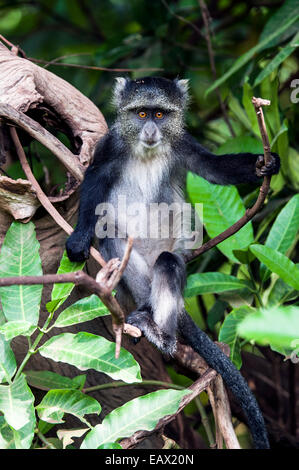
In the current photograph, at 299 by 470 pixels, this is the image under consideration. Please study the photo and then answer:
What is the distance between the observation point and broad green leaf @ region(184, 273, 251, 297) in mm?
4531

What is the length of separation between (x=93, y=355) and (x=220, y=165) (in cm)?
214

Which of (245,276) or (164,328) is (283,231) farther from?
(164,328)

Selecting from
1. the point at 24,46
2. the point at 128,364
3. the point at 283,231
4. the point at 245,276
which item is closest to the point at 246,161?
the point at 283,231

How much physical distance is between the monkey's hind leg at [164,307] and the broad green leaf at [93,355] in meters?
1.04

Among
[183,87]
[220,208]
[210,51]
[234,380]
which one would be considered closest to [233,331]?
[234,380]

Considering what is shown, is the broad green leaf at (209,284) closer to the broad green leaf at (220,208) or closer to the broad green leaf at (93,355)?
the broad green leaf at (220,208)

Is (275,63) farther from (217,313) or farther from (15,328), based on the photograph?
(15,328)

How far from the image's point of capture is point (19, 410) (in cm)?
298

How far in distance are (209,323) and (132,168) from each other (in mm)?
1502

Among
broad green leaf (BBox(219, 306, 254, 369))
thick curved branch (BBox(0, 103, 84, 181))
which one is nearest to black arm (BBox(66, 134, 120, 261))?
thick curved branch (BBox(0, 103, 84, 181))

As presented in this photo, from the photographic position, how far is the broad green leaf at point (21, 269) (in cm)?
341

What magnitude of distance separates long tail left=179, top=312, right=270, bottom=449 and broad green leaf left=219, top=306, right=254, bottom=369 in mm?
126

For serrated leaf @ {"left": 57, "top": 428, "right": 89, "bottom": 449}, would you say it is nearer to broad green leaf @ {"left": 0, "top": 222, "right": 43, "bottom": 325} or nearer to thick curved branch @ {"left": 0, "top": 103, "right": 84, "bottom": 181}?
broad green leaf @ {"left": 0, "top": 222, "right": 43, "bottom": 325}

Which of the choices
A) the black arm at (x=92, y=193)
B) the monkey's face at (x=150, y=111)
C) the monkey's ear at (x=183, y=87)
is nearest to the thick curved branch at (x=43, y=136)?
the black arm at (x=92, y=193)
